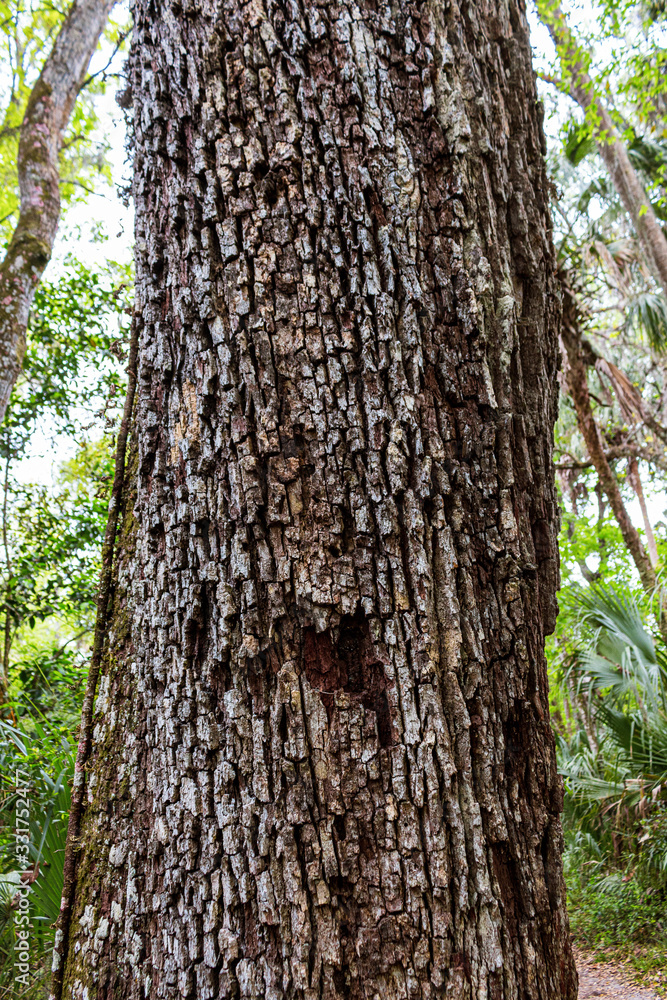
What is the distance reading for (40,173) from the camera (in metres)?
5.90

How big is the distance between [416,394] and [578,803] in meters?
5.92

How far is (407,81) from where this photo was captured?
1.15m

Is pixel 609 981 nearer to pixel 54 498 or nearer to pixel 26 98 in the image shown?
pixel 54 498

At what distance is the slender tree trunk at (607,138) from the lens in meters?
6.71

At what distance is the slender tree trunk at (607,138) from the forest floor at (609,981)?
23.1 feet

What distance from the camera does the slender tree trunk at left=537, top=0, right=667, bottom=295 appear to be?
6.71m

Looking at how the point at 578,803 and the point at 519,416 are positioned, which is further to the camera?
the point at 578,803

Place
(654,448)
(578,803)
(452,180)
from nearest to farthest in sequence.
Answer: (452,180), (578,803), (654,448)

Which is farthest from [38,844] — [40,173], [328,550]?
[40,173]

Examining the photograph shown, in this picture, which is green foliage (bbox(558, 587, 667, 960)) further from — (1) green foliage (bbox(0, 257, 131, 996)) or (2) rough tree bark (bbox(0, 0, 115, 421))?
(2) rough tree bark (bbox(0, 0, 115, 421))

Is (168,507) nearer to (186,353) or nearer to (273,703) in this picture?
(186,353)

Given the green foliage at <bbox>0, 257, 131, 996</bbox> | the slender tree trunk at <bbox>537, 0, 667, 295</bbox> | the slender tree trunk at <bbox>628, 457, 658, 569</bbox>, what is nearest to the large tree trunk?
the green foliage at <bbox>0, 257, 131, 996</bbox>

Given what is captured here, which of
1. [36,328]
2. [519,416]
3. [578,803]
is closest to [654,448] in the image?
[578,803]

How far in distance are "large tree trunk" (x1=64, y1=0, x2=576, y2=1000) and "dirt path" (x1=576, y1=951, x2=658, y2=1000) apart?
488cm
